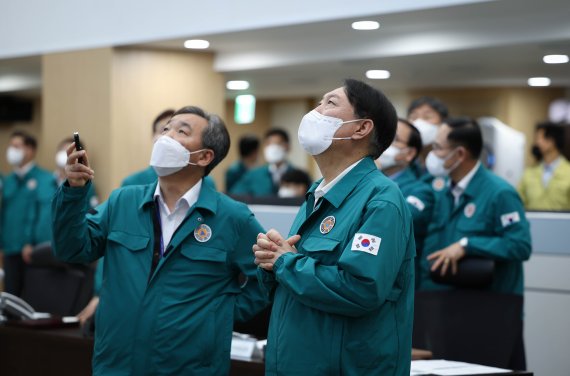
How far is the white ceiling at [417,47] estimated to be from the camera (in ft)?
23.5

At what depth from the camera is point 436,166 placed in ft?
16.6

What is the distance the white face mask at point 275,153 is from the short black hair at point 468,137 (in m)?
5.36

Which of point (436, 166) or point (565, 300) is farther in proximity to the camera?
point (565, 300)

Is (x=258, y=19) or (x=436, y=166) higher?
(x=258, y=19)

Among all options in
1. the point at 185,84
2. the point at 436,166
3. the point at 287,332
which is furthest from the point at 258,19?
the point at 287,332

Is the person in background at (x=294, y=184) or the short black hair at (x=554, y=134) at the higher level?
the short black hair at (x=554, y=134)

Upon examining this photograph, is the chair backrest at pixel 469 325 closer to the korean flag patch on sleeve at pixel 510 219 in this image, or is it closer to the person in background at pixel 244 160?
the korean flag patch on sleeve at pixel 510 219

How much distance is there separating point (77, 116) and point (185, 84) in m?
1.06

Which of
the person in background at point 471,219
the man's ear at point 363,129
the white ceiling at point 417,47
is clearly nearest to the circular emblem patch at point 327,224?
the man's ear at point 363,129

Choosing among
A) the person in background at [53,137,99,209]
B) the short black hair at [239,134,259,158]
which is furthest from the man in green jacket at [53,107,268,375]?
the short black hair at [239,134,259,158]

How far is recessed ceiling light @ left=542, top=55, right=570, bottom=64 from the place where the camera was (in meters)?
8.51

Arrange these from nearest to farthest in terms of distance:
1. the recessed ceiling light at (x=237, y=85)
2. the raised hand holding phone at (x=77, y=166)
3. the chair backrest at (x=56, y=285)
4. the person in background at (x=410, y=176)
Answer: the raised hand holding phone at (x=77, y=166)
the person in background at (x=410, y=176)
the chair backrest at (x=56, y=285)
the recessed ceiling light at (x=237, y=85)

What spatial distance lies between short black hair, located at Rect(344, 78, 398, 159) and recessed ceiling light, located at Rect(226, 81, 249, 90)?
25.5 ft

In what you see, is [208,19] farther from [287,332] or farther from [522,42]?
[287,332]
